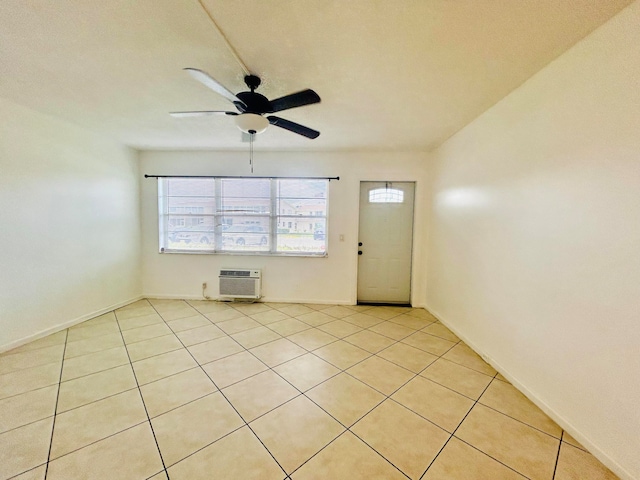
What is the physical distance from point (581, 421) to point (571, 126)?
186 cm

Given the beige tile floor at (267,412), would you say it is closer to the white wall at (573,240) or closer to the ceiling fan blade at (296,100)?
the white wall at (573,240)

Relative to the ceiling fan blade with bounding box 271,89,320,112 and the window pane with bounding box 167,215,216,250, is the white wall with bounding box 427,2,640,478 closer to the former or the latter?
the ceiling fan blade with bounding box 271,89,320,112

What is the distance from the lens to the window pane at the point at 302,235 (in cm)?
395

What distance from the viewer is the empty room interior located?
130 cm

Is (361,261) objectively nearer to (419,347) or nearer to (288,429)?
(419,347)

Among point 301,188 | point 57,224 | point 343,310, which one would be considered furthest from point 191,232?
point 343,310

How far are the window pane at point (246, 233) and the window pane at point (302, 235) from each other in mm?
272

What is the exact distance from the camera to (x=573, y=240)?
154cm

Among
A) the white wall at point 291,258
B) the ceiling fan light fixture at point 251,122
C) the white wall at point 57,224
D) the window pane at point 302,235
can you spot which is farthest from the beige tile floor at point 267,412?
the ceiling fan light fixture at point 251,122

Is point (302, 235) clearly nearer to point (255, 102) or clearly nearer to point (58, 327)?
point (255, 102)

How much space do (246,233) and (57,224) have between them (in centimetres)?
222

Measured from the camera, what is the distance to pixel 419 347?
8.52 feet

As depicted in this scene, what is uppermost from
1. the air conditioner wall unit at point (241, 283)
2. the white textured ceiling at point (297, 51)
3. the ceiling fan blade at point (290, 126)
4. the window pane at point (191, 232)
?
the white textured ceiling at point (297, 51)

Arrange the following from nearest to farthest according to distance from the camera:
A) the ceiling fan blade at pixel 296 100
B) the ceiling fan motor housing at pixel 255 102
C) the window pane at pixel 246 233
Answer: the ceiling fan blade at pixel 296 100 → the ceiling fan motor housing at pixel 255 102 → the window pane at pixel 246 233
